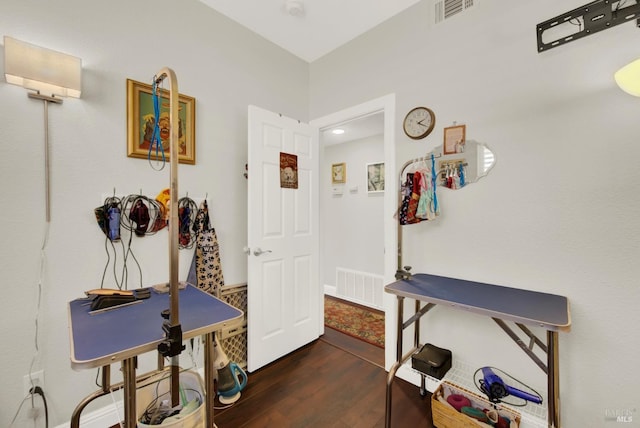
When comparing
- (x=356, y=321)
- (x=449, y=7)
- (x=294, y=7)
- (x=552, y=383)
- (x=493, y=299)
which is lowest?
(x=356, y=321)

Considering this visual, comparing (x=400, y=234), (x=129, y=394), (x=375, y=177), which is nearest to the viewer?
(x=129, y=394)

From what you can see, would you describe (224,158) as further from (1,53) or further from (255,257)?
(1,53)

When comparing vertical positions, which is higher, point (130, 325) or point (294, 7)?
point (294, 7)

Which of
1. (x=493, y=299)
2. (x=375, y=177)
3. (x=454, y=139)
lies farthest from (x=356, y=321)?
(x=454, y=139)

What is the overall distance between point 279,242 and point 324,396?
120 centimetres

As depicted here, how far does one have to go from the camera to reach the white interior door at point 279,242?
7.09 feet

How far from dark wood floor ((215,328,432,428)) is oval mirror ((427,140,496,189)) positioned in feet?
5.06

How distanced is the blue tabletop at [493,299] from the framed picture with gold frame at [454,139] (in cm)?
90

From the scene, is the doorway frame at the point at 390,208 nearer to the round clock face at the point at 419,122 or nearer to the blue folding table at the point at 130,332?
the round clock face at the point at 419,122

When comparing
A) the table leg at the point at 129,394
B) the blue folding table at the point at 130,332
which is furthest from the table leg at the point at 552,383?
the table leg at the point at 129,394

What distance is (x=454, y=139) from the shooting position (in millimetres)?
1878

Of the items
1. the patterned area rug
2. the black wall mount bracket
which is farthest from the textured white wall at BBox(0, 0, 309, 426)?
the black wall mount bracket

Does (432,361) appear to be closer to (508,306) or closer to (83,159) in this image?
(508,306)

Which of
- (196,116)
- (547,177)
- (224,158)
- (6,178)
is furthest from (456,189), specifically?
(6,178)
